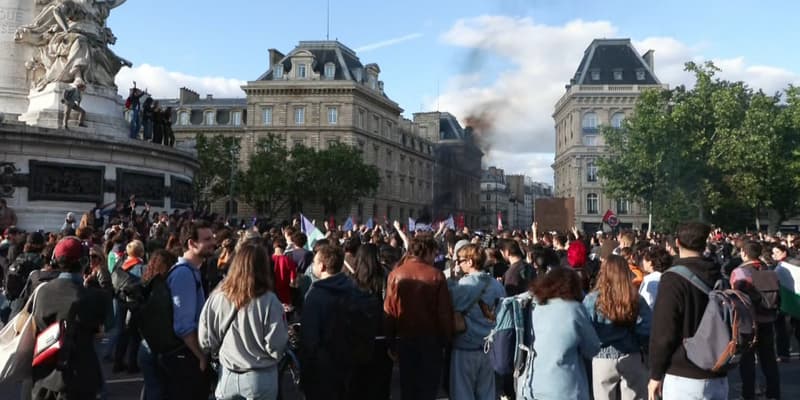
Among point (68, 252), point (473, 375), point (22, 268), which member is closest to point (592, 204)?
point (22, 268)

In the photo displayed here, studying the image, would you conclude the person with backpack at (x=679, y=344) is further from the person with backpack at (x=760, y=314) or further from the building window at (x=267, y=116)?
the building window at (x=267, y=116)

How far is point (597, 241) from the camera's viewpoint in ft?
62.5

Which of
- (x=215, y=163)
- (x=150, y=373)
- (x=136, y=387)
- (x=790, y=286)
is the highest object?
(x=215, y=163)

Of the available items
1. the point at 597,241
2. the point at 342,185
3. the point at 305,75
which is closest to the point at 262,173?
the point at 342,185

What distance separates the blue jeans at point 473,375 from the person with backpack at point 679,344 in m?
2.08

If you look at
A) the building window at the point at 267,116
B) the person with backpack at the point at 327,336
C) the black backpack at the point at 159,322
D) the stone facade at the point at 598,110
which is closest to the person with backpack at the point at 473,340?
the person with backpack at the point at 327,336

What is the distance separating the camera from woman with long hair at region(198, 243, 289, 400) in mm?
5102

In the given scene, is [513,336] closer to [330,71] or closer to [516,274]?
[516,274]

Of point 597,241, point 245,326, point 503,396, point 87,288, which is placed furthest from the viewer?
point 597,241

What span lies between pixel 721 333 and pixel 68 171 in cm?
2194

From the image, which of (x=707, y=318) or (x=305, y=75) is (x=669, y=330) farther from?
(x=305, y=75)

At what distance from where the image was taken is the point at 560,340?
5.34 meters

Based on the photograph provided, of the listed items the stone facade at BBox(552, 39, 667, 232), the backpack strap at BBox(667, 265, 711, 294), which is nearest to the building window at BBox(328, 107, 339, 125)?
the stone facade at BBox(552, 39, 667, 232)

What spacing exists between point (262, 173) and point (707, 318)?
2283 inches
